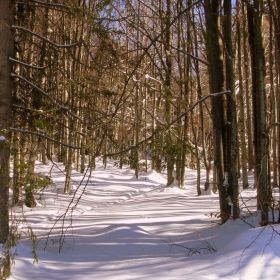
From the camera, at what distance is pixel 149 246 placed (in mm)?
6824

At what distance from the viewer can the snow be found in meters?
4.75

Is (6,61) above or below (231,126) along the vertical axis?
above

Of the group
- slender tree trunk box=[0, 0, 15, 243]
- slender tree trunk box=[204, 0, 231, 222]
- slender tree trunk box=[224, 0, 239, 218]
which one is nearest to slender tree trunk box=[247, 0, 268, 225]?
slender tree trunk box=[224, 0, 239, 218]

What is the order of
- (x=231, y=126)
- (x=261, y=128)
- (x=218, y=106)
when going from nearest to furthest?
(x=261, y=128) → (x=231, y=126) → (x=218, y=106)

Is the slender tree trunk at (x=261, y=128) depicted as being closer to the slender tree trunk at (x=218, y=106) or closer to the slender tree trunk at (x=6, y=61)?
the slender tree trunk at (x=218, y=106)

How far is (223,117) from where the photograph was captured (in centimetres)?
779

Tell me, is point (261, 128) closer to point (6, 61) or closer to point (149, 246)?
point (149, 246)

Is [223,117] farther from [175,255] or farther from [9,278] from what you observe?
[9,278]

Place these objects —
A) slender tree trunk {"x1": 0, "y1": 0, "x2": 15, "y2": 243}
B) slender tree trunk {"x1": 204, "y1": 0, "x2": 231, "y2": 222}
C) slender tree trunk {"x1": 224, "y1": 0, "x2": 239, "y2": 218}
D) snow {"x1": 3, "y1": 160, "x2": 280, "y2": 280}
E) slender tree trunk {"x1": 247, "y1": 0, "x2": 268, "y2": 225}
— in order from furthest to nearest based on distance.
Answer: slender tree trunk {"x1": 204, "y1": 0, "x2": 231, "y2": 222}, slender tree trunk {"x1": 224, "y1": 0, "x2": 239, "y2": 218}, slender tree trunk {"x1": 247, "y1": 0, "x2": 268, "y2": 225}, slender tree trunk {"x1": 0, "y1": 0, "x2": 15, "y2": 243}, snow {"x1": 3, "y1": 160, "x2": 280, "y2": 280}

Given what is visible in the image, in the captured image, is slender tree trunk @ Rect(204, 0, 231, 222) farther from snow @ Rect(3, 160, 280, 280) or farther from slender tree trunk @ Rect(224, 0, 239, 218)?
snow @ Rect(3, 160, 280, 280)

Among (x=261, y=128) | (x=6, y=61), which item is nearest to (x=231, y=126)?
(x=261, y=128)

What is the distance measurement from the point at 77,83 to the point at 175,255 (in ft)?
11.2

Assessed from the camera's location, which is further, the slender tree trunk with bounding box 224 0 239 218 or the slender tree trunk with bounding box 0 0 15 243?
the slender tree trunk with bounding box 224 0 239 218

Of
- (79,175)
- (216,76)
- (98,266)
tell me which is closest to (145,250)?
(98,266)
